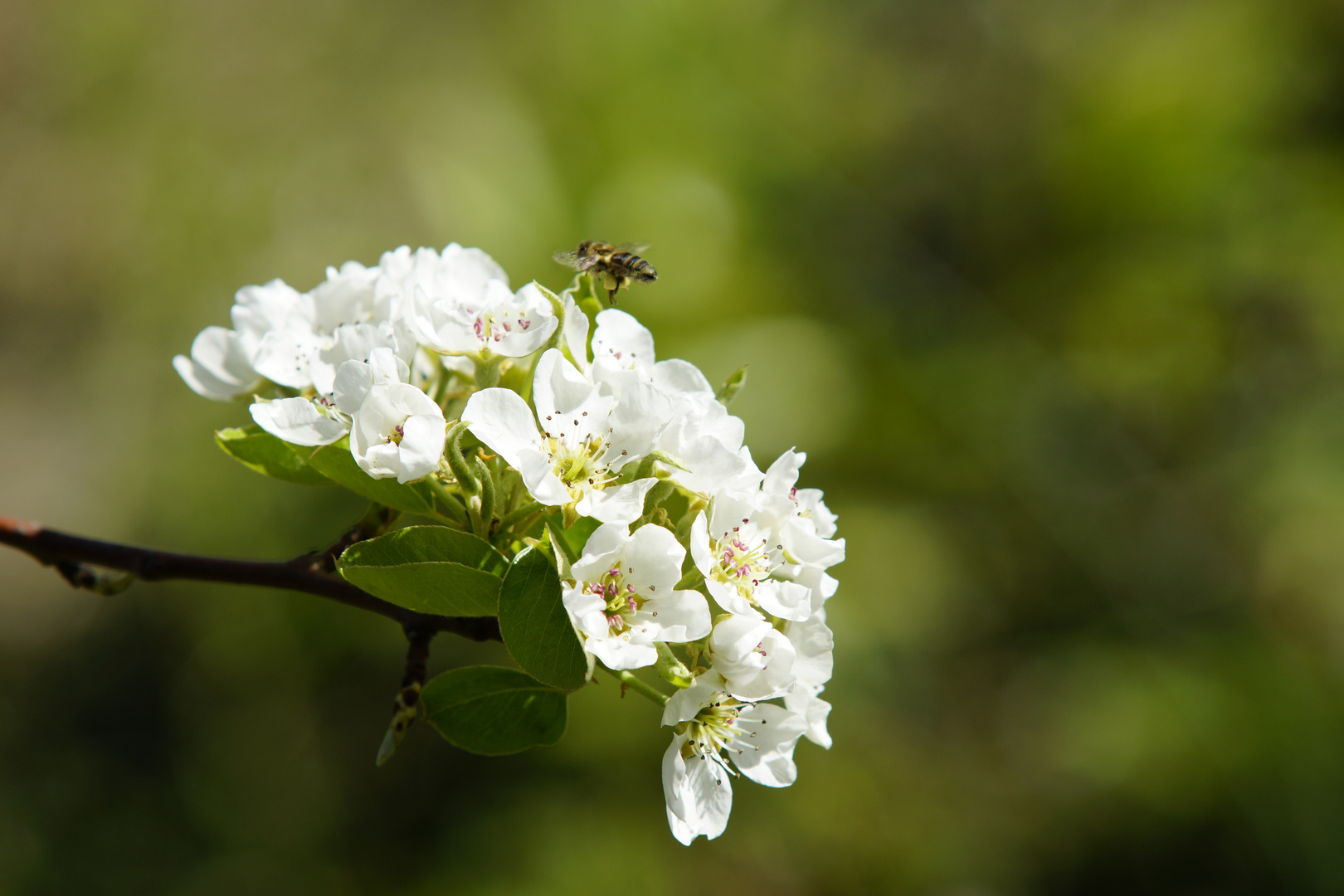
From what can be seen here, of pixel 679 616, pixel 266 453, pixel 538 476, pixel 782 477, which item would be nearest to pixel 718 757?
pixel 679 616

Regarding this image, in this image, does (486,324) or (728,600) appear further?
(486,324)

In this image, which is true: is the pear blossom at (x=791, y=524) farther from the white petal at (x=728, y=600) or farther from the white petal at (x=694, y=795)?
the white petal at (x=694, y=795)

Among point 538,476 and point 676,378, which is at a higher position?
point 676,378

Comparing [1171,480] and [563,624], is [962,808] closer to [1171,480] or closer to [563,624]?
[1171,480]

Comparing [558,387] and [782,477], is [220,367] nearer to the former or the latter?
[558,387]

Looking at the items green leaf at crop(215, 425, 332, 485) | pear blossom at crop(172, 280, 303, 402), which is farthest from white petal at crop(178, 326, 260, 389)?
green leaf at crop(215, 425, 332, 485)

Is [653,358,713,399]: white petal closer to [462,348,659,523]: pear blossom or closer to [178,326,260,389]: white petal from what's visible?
[462,348,659,523]: pear blossom
